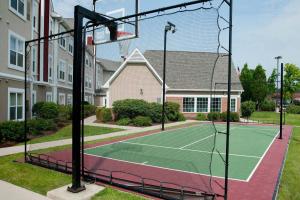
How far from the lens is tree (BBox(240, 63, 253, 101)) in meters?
52.3

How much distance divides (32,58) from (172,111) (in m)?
13.8

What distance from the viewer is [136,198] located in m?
6.36

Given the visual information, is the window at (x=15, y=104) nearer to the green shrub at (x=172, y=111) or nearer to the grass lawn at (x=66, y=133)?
the grass lawn at (x=66, y=133)

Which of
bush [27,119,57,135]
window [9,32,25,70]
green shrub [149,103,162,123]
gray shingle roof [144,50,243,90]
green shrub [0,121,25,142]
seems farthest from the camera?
green shrub [149,103,162,123]

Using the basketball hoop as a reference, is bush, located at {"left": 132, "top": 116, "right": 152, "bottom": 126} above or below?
below

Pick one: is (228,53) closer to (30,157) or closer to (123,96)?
(30,157)

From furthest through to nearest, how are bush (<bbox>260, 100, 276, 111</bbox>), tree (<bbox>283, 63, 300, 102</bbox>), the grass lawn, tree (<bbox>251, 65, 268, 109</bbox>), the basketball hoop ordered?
tree (<bbox>283, 63, 300, 102</bbox>)
bush (<bbox>260, 100, 276, 111</bbox>)
tree (<bbox>251, 65, 268, 109</bbox>)
the grass lawn
the basketball hoop

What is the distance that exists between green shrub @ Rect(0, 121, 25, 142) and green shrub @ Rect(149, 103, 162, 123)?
10132 mm

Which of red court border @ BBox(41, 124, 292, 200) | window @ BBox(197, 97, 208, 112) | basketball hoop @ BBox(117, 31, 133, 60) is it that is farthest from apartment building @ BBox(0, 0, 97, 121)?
window @ BBox(197, 97, 208, 112)

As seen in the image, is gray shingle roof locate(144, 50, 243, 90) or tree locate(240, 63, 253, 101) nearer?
gray shingle roof locate(144, 50, 243, 90)

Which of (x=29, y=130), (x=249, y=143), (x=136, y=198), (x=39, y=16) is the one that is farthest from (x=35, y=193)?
(x=39, y=16)

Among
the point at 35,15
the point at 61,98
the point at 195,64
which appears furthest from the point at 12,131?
the point at 61,98

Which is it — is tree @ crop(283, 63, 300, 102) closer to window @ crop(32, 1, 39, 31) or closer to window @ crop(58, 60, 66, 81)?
window @ crop(58, 60, 66, 81)

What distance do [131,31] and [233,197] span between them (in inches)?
205
